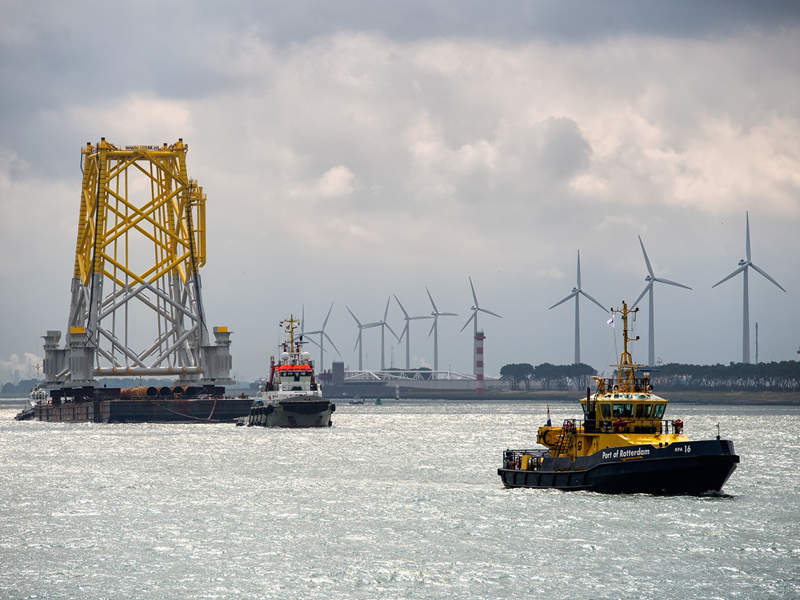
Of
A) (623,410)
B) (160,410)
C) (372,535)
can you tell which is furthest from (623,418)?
(160,410)

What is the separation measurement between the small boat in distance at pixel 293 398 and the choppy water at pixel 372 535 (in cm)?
5113

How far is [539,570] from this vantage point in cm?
4538

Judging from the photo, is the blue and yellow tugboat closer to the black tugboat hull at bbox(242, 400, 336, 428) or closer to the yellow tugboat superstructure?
the yellow tugboat superstructure

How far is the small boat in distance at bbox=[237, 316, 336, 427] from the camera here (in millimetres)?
143750

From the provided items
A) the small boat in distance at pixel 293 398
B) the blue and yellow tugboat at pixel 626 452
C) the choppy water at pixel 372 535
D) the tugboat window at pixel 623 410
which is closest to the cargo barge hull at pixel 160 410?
the small boat in distance at pixel 293 398

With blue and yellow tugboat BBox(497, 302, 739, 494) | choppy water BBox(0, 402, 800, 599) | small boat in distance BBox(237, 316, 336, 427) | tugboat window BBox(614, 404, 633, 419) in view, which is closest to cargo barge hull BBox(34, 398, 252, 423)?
small boat in distance BBox(237, 316, 336, 427)

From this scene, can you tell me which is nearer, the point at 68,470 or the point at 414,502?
the point at 414,502

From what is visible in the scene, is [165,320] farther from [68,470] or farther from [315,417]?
[68,470]

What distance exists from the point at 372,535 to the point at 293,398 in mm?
90582

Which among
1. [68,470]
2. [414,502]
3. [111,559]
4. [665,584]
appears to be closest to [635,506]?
[414,502]

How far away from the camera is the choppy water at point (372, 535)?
42969 mm

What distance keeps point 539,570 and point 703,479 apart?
1663 cm

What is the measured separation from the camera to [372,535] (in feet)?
176

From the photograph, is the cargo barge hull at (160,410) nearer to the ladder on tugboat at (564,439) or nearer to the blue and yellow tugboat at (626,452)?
the blue and yellow tugboat at (626,452)
